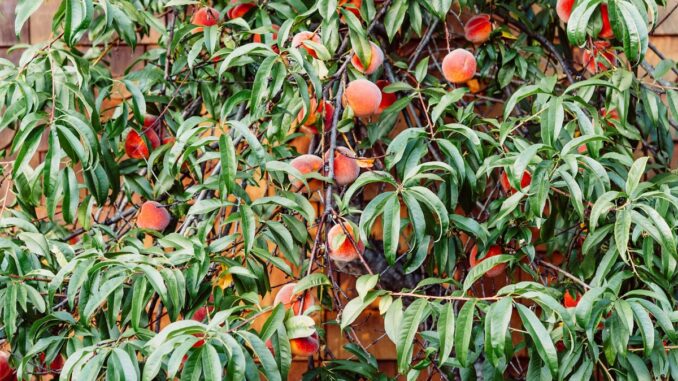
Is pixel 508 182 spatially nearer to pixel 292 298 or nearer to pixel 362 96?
pixel 362 96

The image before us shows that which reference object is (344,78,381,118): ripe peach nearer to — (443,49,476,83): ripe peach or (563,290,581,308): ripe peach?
(443,49,476,83): ripe peach

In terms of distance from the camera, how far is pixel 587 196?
1.75 metres

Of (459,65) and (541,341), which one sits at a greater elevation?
(459,65)

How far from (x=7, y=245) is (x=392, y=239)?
2.38 ft

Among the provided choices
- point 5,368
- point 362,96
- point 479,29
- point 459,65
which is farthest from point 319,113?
point 5,368

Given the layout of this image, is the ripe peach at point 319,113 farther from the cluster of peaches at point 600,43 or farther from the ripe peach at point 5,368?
the ripe peach at point 5,368

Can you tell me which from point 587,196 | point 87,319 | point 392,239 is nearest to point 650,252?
point 587,196

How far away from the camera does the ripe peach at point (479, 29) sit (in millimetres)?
2234

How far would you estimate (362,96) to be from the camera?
1.84m

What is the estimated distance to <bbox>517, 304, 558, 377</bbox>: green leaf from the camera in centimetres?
139

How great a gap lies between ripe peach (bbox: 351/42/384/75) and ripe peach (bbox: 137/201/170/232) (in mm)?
534

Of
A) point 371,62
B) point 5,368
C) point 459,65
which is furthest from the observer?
point 459,65

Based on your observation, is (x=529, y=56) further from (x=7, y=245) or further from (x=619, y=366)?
(x=7, y=245)

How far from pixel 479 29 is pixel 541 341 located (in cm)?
106
